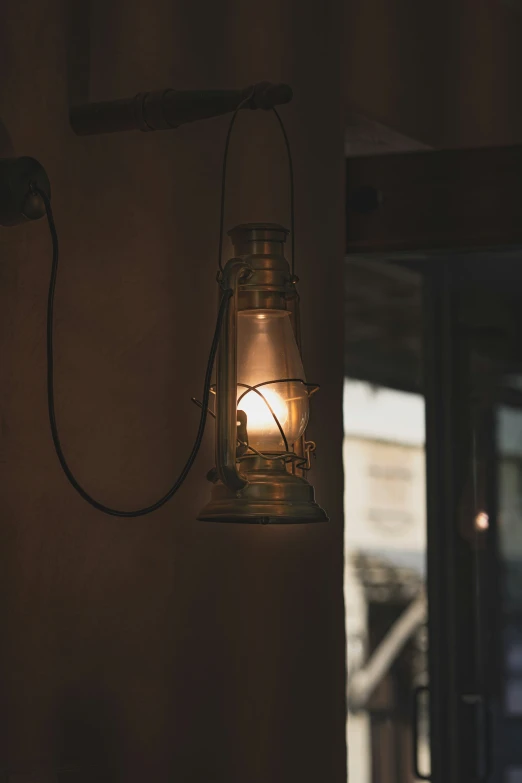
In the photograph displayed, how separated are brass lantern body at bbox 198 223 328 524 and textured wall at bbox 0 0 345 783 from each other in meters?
0.31

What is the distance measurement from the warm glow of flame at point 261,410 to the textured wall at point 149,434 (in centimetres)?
33

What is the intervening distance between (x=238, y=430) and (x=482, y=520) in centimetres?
166

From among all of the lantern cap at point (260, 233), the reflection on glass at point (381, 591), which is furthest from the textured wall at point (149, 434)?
the reflection on glass at point (381, 591)

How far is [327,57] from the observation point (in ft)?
6.26

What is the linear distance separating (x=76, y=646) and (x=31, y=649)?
0.07 metres

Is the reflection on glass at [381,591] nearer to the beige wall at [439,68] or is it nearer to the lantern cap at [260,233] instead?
the beige wall at [439,68]

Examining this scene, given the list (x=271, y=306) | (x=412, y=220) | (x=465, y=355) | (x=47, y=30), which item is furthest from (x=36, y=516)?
(x=465, y=355)

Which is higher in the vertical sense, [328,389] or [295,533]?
[328,389]

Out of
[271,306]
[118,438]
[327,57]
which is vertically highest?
[327,57]

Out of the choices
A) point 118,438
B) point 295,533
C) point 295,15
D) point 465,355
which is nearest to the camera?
point 118,438

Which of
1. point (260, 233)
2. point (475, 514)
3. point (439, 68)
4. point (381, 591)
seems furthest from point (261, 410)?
point (381, 591)

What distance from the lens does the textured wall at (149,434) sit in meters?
1.35

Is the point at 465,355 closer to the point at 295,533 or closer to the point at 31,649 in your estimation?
the point at 295,533

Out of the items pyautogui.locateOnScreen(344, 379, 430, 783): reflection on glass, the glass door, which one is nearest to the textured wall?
the glass door
